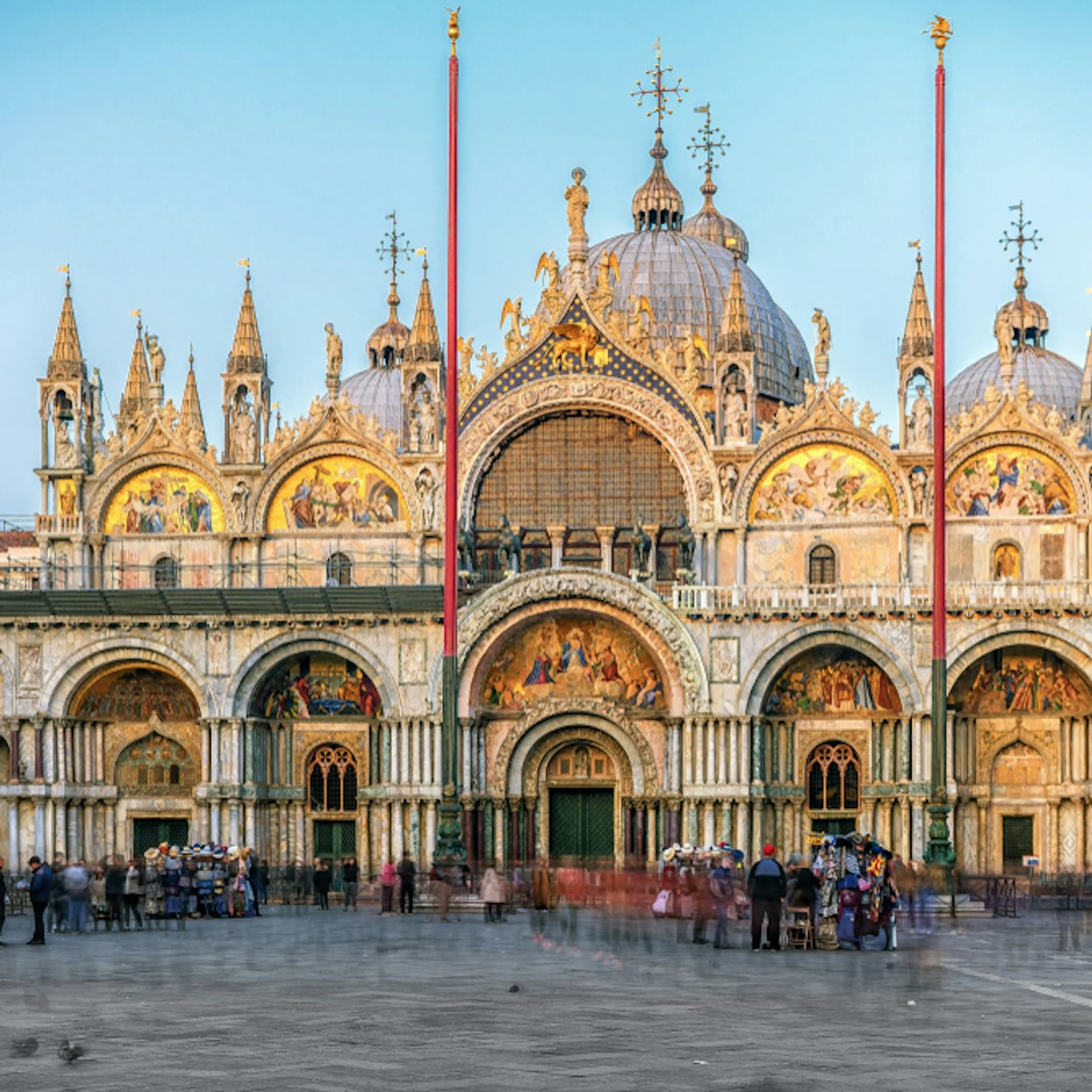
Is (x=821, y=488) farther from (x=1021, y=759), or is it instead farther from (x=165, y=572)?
(x=165, y=572)

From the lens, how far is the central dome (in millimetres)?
77625

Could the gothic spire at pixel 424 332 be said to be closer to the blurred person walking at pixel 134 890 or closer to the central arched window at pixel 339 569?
the central arched window at pixel 339 569

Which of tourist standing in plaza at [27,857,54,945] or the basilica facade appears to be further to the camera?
the basilica facade

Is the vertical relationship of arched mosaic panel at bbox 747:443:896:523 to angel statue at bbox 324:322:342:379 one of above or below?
below

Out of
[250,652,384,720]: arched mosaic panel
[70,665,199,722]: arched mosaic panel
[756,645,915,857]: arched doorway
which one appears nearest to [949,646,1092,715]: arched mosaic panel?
[756,645,915,857]: arched doorway

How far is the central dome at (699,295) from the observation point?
77625 millimetres

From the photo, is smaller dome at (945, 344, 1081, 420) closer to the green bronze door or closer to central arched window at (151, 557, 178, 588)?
the green bronze door

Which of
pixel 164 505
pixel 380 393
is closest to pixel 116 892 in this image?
pixel 164 505

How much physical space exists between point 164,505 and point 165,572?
1874 mm

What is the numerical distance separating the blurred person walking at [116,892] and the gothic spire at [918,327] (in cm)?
2801

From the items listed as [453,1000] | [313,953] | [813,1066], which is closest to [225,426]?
[313,953]

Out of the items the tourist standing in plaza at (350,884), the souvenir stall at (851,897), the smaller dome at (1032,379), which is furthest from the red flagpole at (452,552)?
the smaller dome at (1032,379)

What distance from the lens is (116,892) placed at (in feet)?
142

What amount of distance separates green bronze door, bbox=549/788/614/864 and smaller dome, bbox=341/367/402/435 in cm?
3114
